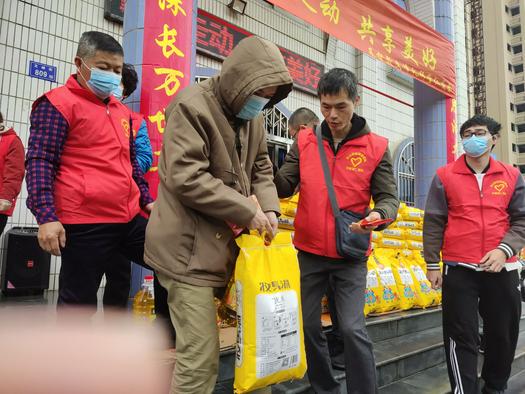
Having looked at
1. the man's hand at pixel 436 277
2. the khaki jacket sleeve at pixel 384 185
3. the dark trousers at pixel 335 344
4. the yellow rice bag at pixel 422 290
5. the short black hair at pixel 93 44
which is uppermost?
the short black hair at pixel 93 44

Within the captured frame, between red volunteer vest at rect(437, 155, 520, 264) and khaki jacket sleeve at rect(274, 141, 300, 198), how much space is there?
112cm

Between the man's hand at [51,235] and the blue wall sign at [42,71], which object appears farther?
the blue wall sign at [42,71]

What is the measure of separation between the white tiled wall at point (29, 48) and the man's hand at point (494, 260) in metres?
4.72

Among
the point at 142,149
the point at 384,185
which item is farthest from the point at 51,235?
the point at 384,185

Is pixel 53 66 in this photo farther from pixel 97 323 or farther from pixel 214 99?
pixel 97 323

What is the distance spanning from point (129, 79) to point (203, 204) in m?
1.70

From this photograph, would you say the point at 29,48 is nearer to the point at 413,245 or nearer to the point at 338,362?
the point at 338,362

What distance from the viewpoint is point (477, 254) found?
102 inches

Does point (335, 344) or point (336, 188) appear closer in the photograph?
point (336, 188)

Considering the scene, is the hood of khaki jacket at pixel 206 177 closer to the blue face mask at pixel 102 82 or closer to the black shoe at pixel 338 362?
the blue face mask at pixel 102 82

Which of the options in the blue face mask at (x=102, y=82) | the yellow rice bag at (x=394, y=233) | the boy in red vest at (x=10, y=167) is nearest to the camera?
the blue face mask at (x=102, y=82)

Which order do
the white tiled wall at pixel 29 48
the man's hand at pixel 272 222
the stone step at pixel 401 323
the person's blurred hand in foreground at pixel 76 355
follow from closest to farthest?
the person's blurred hand in foreground at pixel 76 355 < the man's hand at pixel 272 222 < the stone step at pixel 401 323 < the white tiled wall at pixel 29 48

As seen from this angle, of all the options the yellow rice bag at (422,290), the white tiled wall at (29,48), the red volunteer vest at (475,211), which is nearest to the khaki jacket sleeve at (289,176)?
the red volunteer vest at (475,211)

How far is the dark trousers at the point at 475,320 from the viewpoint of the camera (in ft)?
8.37
